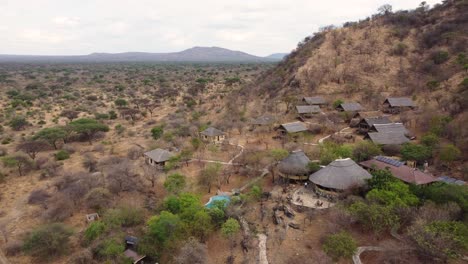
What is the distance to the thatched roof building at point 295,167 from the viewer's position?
24781 millimetres

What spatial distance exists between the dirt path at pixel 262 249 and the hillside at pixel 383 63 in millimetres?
29341

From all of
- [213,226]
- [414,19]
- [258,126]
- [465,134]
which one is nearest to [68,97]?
[258,126]

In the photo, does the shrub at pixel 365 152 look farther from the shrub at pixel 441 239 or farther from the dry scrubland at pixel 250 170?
the shrub at pixel 441 239

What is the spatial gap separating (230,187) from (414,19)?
56159mm

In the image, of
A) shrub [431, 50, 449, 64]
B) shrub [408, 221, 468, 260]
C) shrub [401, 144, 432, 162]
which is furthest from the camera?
shrub [431, 50, 449, 64]

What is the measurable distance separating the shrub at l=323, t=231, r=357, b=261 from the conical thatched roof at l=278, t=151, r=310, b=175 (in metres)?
9.19

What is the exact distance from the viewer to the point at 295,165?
25000 mm

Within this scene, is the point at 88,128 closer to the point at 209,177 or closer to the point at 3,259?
the point at 209,177

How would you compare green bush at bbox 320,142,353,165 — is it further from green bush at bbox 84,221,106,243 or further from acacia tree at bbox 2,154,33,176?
acacia tree at bbox 2,154,33,176

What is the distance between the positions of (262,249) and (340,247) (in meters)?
4.23

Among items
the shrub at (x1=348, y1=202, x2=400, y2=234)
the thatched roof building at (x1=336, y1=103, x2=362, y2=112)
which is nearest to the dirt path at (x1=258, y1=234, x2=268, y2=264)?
the shrub at (x1=348, y1=202, x2=400, y2=234)

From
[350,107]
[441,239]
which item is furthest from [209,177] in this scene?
[350,107]

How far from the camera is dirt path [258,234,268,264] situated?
54.0 ft

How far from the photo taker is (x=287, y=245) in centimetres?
1767
